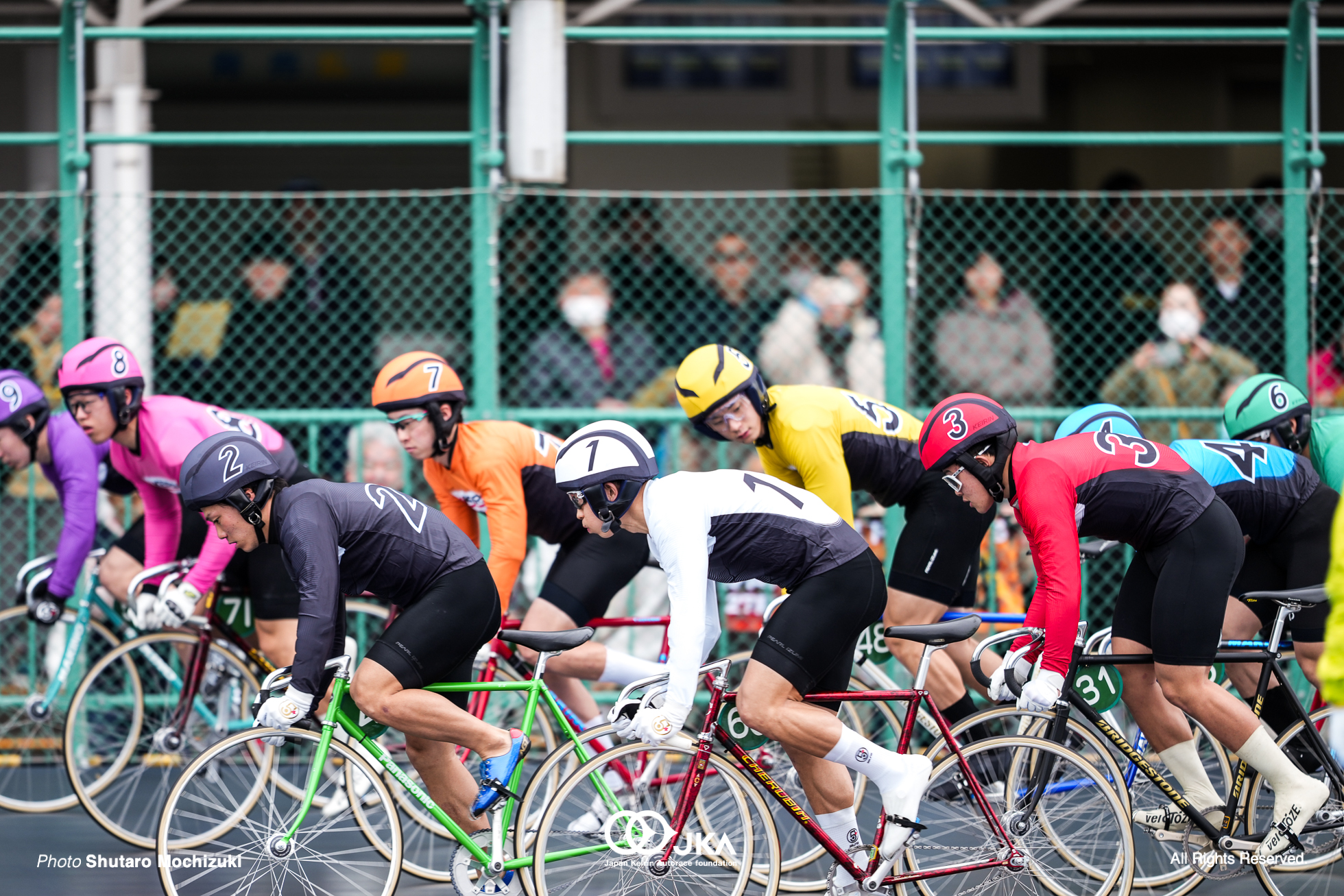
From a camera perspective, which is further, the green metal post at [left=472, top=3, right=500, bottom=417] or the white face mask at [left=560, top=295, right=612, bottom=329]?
the white face mask at [left=560, top=295, right=612, bottom=329]

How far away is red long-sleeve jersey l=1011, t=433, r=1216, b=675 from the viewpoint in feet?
16.5

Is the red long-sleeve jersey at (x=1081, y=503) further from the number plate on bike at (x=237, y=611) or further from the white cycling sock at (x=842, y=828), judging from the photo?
the number plate on bike at (x=237, y=611)

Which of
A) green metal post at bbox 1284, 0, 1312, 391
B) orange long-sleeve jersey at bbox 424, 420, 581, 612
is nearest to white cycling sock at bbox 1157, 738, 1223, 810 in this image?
orange long-sleeve jersey at bbox 424, 420, 581, 612

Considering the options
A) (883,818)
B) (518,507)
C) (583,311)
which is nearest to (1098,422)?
(883,818)

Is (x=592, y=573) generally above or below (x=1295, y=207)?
below

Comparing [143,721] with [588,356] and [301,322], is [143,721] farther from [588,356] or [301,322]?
[588,356]

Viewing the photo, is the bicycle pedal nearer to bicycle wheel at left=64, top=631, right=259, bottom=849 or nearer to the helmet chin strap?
the helmet chin strap

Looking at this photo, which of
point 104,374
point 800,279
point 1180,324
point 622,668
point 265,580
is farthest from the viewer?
point 800,279

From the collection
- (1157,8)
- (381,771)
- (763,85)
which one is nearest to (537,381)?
(381,771)

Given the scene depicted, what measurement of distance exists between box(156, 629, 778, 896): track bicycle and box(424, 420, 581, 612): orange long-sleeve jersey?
67 centimetres

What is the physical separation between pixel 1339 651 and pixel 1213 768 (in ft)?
7.45

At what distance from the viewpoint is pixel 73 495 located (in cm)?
654

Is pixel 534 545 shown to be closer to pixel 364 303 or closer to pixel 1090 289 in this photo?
pixel 364 303

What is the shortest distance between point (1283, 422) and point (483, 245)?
366cm
